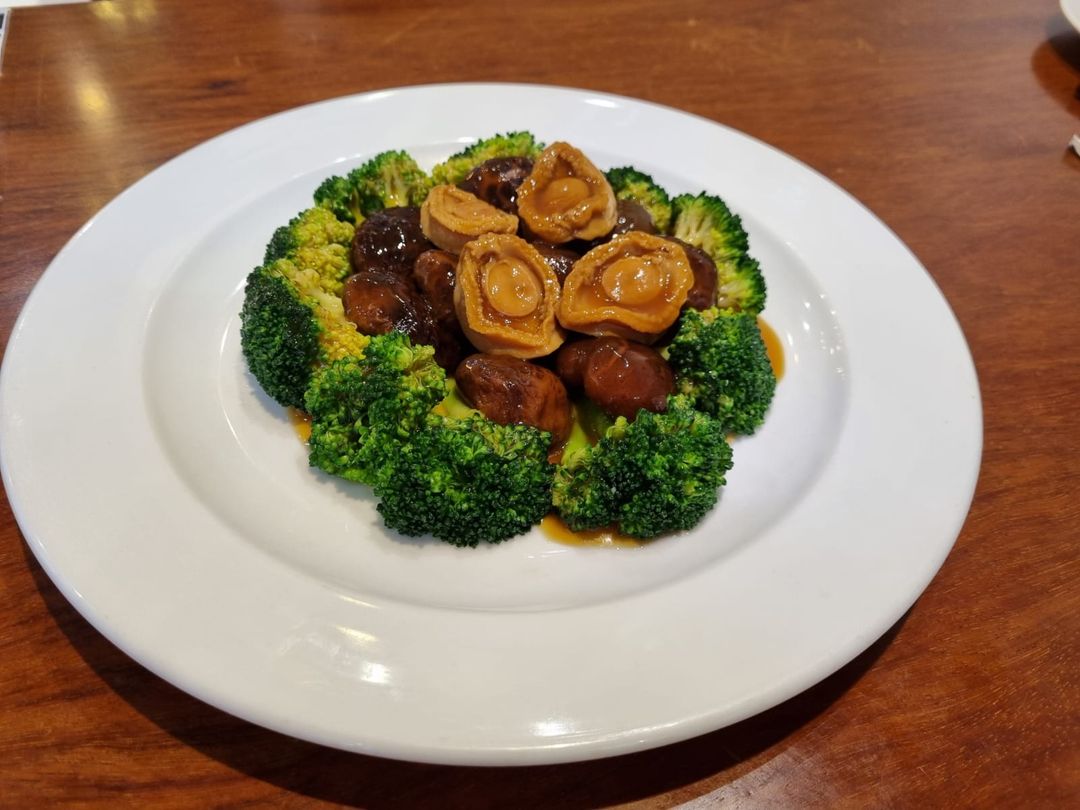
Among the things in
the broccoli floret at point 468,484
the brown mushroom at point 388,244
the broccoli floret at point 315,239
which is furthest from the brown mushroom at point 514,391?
the broccoli floret at point 315,239

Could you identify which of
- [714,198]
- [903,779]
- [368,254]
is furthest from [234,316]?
[903,779]

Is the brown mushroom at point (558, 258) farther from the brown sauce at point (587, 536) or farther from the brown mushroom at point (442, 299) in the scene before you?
the brown sauce at point (587, 536)

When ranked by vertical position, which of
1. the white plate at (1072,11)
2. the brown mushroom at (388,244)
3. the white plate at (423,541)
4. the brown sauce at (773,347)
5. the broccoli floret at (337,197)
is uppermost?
the white plate at (1072,11)

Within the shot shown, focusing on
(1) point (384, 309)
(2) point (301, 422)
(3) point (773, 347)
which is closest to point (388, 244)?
(1) point (384, 309)

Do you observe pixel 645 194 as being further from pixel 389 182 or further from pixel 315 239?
Answer: pixel 315 239

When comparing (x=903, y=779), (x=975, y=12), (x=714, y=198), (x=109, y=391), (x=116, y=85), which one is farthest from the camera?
(x=975, y=12)

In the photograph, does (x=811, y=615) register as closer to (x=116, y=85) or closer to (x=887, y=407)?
(x=887, y=407)
